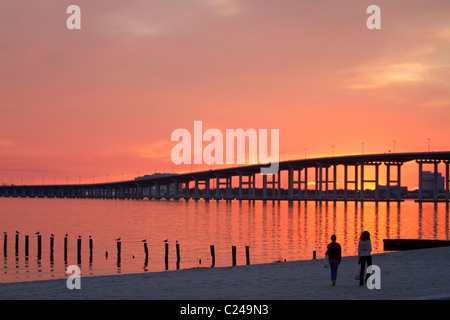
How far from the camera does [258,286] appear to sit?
722 inches

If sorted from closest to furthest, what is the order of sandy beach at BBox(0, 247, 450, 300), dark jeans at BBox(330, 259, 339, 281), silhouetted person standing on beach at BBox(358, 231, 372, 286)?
sandy beach at BBox(0, 247, 450, 300), silhouetted person standing on beach at BBox(358, 231, 372, 286), dark jeans at BBox(330, 259, 339, 281)

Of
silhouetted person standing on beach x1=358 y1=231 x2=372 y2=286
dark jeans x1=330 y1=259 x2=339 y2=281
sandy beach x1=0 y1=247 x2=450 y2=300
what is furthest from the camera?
dark jeans x1=330 y1=259 x2=339 y2=281

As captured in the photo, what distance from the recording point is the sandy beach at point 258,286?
52.2 ft

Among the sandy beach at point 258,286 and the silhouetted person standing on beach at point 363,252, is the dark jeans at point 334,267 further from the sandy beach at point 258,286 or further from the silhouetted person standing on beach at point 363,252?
the silhouetted person standing on beach at point 363,252

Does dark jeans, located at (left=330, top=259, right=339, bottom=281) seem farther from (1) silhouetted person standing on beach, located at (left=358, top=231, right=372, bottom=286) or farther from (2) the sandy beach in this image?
(1) silhouetted person standing on beach, located at (left=358, top=231, right=372, bottom=286)

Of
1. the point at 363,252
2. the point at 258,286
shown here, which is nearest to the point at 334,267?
the point at 363,252

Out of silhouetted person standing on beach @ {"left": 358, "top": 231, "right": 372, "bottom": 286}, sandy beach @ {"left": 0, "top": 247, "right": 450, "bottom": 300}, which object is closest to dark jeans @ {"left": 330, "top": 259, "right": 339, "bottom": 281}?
sandy beach @ {"left": 0, "top": 247, "right": 450, "bottom": 300}

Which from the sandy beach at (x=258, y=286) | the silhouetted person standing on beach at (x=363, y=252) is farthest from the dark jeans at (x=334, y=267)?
the silhouetted person standing on beach at (x=363, y=252)

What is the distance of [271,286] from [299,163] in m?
183

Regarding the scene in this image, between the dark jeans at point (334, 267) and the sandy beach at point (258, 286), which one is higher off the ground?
the dark jeans at point (334, 267)

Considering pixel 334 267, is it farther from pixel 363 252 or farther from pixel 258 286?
pixel 258 286

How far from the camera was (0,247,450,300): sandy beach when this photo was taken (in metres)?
15.9
